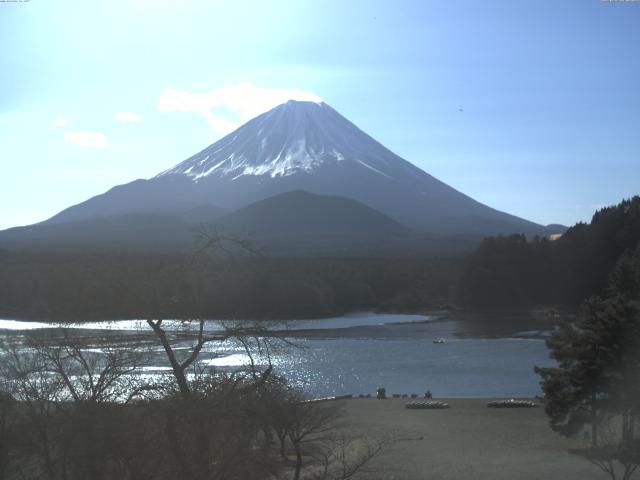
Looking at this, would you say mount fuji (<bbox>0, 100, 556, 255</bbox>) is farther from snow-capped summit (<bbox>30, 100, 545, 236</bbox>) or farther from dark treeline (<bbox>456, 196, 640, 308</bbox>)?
dark treeline (<bbox>456, 196, 640, 308</bbox>)

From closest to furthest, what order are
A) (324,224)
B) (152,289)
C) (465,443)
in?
(152,289) → (465,443) → (324,224)

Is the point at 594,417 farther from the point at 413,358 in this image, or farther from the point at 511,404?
the point at 413,358

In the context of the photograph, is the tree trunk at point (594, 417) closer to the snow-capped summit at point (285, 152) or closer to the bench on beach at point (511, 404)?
the bench on beach at point (511, 404)

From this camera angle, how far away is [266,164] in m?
86.5

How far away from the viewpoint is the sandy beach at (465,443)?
10648mm

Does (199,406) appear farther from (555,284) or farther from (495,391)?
(555,284)

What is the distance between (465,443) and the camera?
13125 millimetres

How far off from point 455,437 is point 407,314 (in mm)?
28006

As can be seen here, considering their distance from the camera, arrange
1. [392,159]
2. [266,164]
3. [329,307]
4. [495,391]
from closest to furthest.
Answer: [495,391] < [329,307] < [266,164] < [392,159]

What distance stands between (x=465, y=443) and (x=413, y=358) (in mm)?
11623

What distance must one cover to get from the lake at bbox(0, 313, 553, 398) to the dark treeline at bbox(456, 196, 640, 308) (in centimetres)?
557

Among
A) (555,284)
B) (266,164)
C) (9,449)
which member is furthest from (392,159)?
(9,449)

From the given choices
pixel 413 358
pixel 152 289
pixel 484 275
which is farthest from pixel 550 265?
pixel 152 289

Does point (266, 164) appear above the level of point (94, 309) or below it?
above
